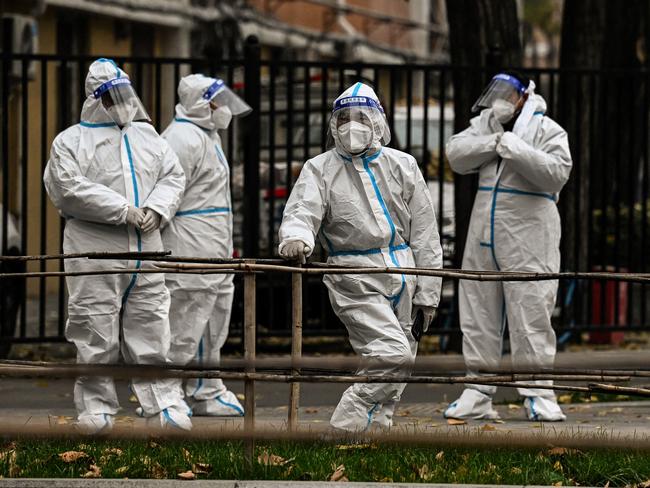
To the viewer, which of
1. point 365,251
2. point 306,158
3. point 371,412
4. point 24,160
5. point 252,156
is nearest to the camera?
point 371,412

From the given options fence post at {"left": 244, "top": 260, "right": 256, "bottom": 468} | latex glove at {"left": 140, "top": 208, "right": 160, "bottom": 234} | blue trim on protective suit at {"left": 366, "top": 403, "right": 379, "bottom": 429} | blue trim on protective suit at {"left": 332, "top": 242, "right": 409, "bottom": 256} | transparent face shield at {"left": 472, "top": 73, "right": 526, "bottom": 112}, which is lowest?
blue trim on protective suit at {"left": 366, "top": 403, "right": 379, "bottom": 429}

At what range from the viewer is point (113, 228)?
26.0 feet

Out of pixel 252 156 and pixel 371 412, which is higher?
pixel 252 156

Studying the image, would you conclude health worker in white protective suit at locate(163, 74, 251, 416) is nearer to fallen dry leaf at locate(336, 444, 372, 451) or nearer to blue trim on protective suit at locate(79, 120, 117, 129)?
blue trim on protective suit at locate(79, 120, 117, 129)

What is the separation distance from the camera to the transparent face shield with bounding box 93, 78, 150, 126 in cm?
800

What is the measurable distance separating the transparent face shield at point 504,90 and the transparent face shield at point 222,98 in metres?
1.53

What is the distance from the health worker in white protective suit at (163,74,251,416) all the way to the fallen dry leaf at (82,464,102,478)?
2.20 m

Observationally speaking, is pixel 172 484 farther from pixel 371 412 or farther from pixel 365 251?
pixel 365 251

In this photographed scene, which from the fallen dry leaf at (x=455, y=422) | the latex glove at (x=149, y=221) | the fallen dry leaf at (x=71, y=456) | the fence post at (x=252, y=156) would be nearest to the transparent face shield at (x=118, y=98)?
the latex glove at (x=149, y=221)

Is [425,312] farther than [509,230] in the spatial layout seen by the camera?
No

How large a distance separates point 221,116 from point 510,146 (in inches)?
72.3

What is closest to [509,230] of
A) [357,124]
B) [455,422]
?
[455,422]

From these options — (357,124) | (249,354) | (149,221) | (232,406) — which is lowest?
(232,406)

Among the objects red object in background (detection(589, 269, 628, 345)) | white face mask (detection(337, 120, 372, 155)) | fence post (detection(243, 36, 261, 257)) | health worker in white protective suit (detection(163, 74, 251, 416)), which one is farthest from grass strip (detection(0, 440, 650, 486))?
red object in background (detection(589, 269, 628, 345))
